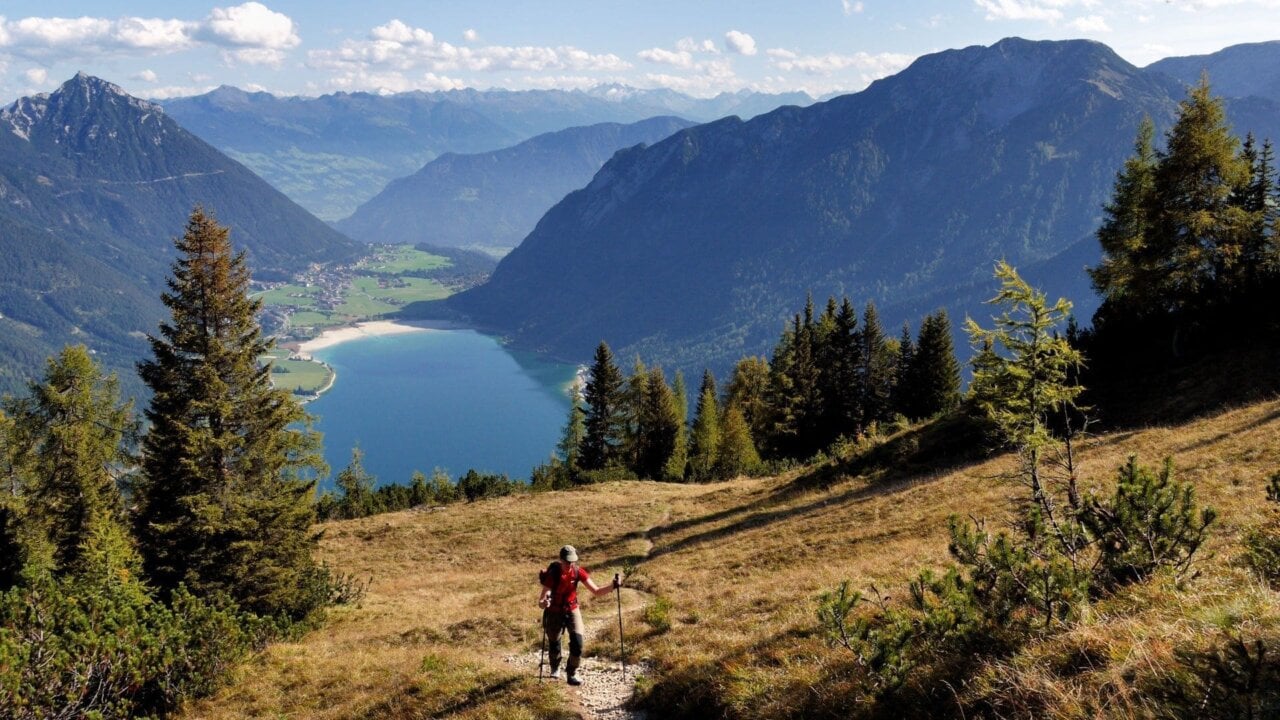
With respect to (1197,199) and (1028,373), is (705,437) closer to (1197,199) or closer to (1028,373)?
(1197,199)

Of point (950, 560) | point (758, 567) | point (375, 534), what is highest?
point (950, 560)

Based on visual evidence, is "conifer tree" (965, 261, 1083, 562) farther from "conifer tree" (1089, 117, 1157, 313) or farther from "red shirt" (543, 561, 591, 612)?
"conifer tree" (1089, 117, 1157, 313)

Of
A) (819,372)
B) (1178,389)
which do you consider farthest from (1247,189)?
(819,372)

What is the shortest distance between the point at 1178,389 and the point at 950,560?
21080mm

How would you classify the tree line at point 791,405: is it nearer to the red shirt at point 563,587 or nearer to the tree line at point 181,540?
the tree line at point 181,540

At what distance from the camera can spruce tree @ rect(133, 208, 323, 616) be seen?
2086 cm

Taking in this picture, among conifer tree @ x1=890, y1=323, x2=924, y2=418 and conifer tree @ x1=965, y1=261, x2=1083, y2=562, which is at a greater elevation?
conifer tree @ x1=965, y1=261, x2=1083, y2=562

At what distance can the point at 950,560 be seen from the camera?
14.8m

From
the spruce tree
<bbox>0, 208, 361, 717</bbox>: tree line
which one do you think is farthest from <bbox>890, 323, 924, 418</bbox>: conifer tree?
the spruce tree

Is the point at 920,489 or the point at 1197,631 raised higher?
the point at 1197,631

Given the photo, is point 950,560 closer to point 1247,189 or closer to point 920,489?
point 920,489

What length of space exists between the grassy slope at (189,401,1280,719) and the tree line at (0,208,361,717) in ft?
5.23

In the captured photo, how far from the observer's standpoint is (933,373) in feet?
191

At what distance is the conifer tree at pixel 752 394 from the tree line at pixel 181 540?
4620 cm
